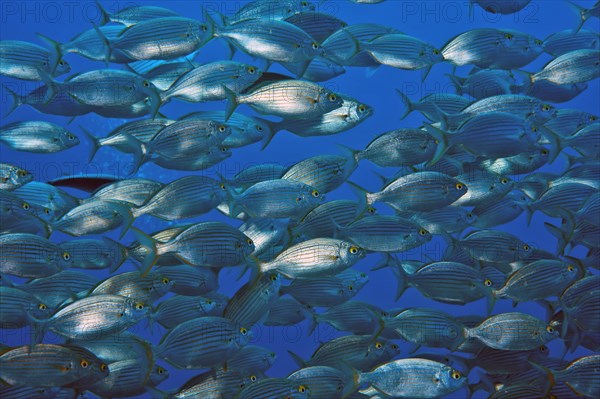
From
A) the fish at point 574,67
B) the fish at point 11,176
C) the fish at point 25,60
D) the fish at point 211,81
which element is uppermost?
the fish at point 25,60

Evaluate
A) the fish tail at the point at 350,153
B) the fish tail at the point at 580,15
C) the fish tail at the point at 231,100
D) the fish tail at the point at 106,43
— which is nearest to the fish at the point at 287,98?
the fish tail at the point at 231,100

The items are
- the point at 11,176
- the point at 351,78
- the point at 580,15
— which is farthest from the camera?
the point at 351,78

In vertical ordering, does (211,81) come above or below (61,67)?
below

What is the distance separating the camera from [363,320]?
4.50 m

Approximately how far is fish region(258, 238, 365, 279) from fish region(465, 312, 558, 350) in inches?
47.6

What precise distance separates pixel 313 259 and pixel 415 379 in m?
1.20

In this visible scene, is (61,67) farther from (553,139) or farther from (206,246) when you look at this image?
(553,139)

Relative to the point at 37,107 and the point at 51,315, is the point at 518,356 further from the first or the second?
the point at 37,107

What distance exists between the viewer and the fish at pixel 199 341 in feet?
12.1

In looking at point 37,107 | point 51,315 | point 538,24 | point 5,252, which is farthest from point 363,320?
point 538,24

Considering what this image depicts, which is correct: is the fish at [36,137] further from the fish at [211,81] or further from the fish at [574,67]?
the fish at [574,67]

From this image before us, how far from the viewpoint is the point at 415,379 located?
4078 millimetres

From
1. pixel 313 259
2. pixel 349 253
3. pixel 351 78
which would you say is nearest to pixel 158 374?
pixel 313 259

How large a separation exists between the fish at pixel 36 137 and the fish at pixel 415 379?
117 inches
